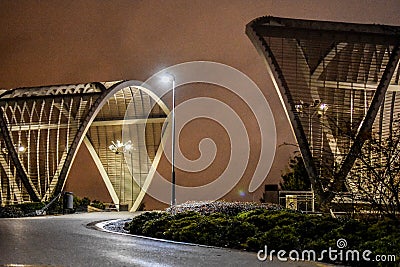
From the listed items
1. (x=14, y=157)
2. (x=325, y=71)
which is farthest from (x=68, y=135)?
(x=325, y=71)

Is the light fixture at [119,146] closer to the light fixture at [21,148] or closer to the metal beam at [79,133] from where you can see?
the metal beam at [79,133]

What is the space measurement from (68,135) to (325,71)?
22.5 meters

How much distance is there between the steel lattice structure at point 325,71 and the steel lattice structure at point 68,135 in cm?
1855

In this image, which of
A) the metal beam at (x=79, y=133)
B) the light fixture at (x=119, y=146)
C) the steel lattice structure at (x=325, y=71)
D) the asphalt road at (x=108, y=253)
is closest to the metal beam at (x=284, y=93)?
the steel lattice structure at (x=325, y=71)

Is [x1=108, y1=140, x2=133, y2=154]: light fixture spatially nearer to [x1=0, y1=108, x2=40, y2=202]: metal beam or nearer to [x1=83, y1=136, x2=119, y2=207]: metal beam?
[x1=83, y1=136, x2=119, y2=207]: metal beam

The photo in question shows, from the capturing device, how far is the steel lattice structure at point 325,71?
89.5 feet

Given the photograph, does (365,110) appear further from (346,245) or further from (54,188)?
(54,188)

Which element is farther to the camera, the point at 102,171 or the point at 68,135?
the point at 102,171

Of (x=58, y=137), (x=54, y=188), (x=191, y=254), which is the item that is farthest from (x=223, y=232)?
(x=58, y=137)

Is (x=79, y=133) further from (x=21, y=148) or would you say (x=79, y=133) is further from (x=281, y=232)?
(x=281, y=232)

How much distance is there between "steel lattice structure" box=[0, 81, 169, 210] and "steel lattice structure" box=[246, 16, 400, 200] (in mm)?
18549

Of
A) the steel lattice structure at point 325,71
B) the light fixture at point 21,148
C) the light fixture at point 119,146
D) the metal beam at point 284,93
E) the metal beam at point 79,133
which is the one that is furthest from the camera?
the light fixture at point 119,146

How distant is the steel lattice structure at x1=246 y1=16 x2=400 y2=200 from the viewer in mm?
27266

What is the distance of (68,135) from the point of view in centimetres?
4525
